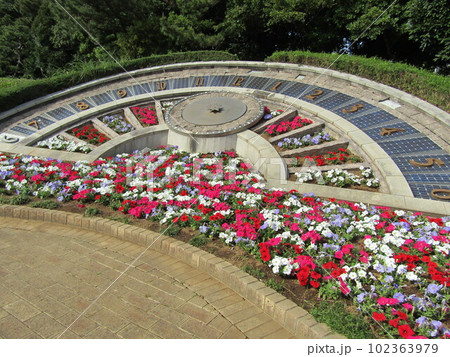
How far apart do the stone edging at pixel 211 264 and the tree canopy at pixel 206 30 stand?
1319cm

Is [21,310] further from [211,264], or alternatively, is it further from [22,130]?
[22,130]

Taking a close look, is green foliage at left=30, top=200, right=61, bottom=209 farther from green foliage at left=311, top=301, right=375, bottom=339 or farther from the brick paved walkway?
green foliage at left=311, top=301, right=375, bottom=339

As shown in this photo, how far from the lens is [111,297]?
5047 millimetres

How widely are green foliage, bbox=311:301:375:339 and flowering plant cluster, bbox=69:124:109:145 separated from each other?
8776mm

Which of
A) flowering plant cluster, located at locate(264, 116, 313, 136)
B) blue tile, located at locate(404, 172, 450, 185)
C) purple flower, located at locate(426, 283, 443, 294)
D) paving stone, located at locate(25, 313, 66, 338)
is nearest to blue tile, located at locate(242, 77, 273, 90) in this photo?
flowering plant cluster, located at locate(264, 116, 313, 136)

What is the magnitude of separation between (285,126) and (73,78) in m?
9.49

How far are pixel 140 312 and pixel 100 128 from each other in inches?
337

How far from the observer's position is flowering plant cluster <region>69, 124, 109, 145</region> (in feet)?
37.0

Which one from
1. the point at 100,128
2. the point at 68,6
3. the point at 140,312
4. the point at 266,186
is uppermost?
the point at 68,6

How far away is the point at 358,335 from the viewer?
13.1ft

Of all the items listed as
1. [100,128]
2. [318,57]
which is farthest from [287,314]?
[318,57]

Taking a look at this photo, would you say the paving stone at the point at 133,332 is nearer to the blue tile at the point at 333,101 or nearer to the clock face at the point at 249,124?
the clock face at the point at 249,124

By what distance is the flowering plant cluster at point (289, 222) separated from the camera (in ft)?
15.0

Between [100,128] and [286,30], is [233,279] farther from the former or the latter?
[286,30]
